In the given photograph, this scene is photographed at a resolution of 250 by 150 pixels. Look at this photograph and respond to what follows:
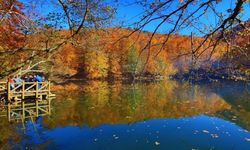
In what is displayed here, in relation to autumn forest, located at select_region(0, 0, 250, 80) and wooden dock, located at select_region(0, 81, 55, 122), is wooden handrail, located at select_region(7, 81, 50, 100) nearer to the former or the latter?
wooden dock, located at select_region(0, 81, 55, 122)

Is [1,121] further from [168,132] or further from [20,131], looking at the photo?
[168,132]

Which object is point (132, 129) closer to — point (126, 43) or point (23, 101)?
point (126, 43)

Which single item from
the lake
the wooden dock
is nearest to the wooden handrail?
the wooden dock

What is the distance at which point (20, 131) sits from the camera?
12.4 meters

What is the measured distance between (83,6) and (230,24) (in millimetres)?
3570

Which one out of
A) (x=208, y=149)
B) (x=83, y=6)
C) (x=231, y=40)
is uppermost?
(x=83, y=6)

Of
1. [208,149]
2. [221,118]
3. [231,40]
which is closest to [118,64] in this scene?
[221,118]

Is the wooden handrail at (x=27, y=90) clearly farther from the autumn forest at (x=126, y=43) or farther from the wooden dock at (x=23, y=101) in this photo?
the autumn forest at (x=126, y=43)

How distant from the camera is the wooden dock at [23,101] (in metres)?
16.4

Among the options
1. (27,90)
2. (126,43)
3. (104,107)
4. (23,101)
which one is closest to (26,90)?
(27,90)

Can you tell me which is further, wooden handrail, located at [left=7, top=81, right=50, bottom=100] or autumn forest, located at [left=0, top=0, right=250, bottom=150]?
wooden handrail, located at [left=7, top=81, right=50, bottom=100]

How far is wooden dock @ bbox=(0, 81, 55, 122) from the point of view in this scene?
16438 mm

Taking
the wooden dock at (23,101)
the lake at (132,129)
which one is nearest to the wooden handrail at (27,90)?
the wooden dock at (23,101)

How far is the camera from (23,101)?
21094 mm
